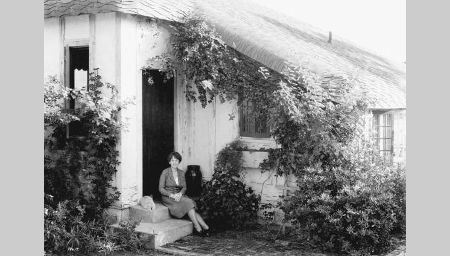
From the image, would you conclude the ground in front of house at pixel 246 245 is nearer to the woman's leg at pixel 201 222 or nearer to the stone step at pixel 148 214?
the woman's leg at pixel 201 222

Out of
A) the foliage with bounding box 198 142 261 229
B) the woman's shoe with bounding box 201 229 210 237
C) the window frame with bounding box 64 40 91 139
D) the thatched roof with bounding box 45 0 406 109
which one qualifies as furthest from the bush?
the window frame with bounding box 64 40 91 139

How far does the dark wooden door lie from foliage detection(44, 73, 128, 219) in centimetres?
102

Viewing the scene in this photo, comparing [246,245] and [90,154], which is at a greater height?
[90,154]

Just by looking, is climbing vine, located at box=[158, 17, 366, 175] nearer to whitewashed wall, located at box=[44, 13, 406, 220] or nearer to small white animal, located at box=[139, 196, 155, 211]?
whitewashed wall, located at box=[44, 13, 406, 220]

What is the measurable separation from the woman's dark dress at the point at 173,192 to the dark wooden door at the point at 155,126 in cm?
73

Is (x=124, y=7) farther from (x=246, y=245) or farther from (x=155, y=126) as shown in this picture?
(x=246, y=245)

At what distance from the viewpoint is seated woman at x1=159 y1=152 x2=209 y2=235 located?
8992 mm

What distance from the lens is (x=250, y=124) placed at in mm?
9781

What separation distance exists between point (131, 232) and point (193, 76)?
3200 mm

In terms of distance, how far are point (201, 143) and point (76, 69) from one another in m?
2.91

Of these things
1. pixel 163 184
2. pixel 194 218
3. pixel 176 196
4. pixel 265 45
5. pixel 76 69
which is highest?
pixel 265 45

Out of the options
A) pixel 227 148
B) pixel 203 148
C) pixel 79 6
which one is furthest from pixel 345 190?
pixel 79 6

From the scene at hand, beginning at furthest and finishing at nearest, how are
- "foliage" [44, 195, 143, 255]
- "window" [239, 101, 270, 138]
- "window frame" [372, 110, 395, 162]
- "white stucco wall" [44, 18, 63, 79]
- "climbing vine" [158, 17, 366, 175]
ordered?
"window frame" [372, 110, 395, 162] < "window" [239, 101, 270, 138] < "white stucco wall" [44, 18, 63, 79] < "climbing vine" [158, 17, 366, 175] < "foliage" [44, 195, 143, 255]

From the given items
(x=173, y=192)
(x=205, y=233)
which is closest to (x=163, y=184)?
(x=173, y=192)
